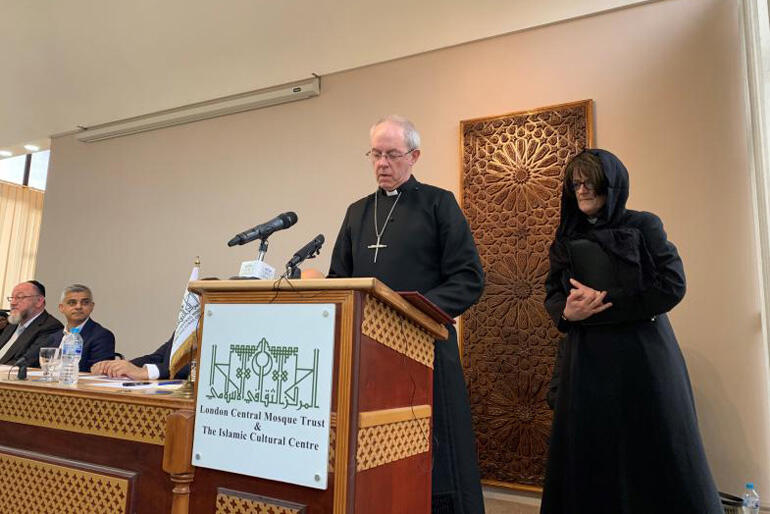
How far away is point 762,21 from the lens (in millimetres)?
2816

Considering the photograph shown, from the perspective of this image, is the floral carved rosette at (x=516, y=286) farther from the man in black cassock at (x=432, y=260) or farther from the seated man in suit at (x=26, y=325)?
the seated man in suit at (x=26, y=325)

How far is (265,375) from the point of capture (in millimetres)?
1217

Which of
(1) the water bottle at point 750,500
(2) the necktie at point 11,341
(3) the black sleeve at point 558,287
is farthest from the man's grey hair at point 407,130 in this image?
(2) the necktie at point 11,341

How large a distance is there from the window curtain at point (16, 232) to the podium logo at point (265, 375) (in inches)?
350

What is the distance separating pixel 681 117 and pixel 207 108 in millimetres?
3596

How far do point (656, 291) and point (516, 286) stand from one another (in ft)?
4.92

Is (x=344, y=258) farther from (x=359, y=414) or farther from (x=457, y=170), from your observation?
(x=457, y=170)

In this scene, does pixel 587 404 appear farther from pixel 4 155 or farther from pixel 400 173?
pixel 4 155

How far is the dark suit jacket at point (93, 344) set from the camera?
3479mm

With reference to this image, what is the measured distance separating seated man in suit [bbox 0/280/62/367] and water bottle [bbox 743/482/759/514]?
13.3 feet

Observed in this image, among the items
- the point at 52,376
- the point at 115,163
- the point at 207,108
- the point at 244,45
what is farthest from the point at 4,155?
the point at 52,376

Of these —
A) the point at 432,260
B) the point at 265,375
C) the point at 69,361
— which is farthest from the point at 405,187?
the point at 69,361

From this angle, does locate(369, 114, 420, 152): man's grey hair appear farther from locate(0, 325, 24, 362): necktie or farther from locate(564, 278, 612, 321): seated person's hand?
locate(0, 325, 24, 362): necktie

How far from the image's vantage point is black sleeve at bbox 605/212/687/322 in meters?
1.90
